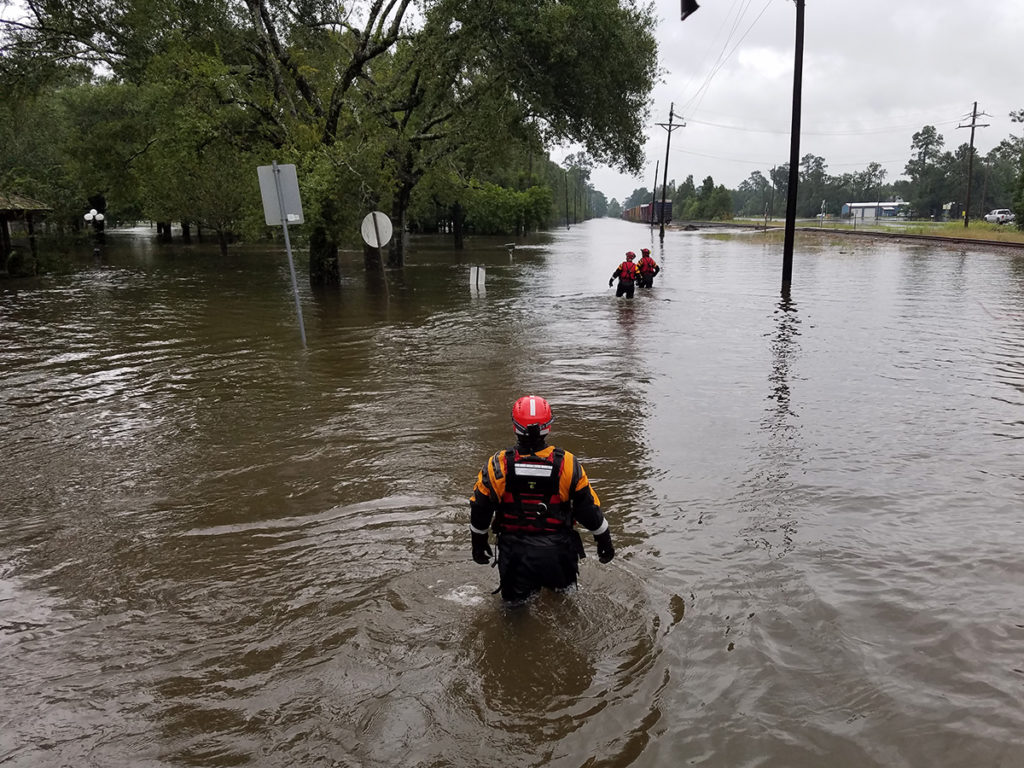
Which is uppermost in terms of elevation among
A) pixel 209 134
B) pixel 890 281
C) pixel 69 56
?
pixel 69 56

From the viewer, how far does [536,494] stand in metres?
4.13

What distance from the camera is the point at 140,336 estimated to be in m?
14.2

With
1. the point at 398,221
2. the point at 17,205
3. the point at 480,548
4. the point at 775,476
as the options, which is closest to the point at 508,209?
the point at 398,221

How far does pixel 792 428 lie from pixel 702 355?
14.1 feet

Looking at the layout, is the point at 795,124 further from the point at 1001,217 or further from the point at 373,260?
the point at 1001,217

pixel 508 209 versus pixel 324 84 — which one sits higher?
pixel 324 84

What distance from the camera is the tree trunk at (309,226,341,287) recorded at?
2220 cm

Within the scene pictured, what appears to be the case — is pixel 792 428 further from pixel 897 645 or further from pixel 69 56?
pixel 69 56

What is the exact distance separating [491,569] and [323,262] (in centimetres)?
1898

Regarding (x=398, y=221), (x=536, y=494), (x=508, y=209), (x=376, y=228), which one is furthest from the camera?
(x=508, y=209)

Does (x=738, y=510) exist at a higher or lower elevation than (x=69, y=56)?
lower

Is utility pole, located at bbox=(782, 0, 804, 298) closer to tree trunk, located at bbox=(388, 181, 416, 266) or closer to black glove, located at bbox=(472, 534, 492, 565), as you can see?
tree trunk, located at bbox=(388, 181, 416, 266)

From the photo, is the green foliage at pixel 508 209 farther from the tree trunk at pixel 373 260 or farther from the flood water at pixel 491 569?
the flood water at pixel 491 569

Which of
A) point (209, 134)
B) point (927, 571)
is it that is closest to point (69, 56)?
point (209, 134)
